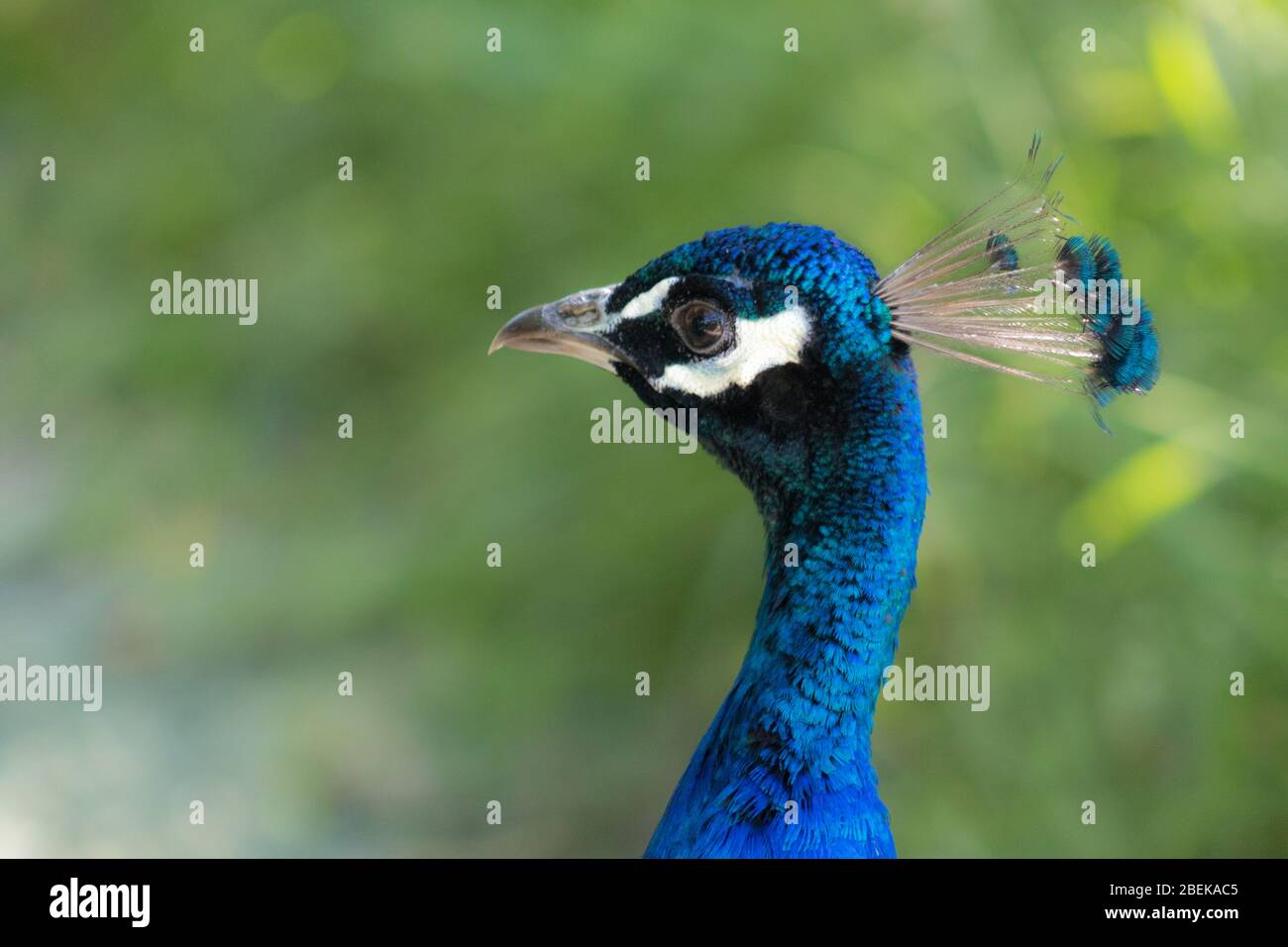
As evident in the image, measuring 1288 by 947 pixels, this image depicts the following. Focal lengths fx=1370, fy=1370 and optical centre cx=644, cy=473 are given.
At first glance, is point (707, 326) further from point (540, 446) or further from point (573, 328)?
point (540, 446)

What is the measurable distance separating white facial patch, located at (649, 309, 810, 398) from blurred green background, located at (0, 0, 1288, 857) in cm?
75

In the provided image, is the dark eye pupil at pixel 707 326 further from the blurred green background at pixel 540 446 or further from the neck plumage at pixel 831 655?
the blurred green background at pixel 540 446

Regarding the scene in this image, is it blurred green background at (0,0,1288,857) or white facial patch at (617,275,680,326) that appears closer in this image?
white facial patch at (617,275,680,326)

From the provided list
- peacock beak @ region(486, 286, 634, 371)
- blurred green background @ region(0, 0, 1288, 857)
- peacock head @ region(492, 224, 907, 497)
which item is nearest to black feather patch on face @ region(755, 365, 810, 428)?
peacock head @ region(492, 224, 907, 497)

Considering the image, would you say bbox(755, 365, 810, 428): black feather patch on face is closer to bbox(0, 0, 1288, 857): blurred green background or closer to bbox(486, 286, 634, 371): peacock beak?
bbox(486, 286, 634, 371): peacock beak

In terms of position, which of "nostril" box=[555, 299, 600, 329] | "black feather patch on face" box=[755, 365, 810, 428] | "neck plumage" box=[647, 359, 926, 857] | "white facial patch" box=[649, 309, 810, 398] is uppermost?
"nostril" box=[555, 299, 600, 329]

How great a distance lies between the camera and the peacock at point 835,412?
3.22 feet

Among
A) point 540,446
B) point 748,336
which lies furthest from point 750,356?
point 540,446

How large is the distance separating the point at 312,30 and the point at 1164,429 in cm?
158

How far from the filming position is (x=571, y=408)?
84.0 inches

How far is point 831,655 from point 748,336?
245 millimetres

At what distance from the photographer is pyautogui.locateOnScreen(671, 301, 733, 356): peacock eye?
1039 mm

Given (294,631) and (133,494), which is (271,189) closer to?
(133,494)

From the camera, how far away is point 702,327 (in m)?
1.05
